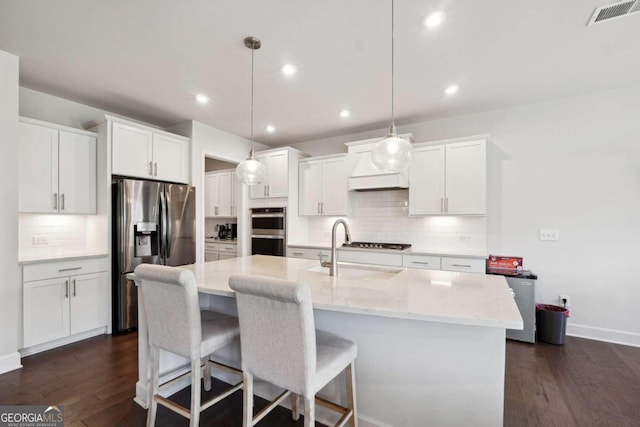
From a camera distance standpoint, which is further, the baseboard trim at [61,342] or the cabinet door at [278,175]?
the cabinet door at [278,175]

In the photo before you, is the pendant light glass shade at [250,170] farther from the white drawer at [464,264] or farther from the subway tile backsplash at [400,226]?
the white drawer at [464,264]

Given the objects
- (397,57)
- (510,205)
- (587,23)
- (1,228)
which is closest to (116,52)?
(1,228)

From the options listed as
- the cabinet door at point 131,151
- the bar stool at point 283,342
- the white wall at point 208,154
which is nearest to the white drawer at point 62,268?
the cabinet door at point 131,151

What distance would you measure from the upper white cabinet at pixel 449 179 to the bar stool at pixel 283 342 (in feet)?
8.87

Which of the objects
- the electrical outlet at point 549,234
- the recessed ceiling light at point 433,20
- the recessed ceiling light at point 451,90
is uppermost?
the recessed ceiling light at point 433,20

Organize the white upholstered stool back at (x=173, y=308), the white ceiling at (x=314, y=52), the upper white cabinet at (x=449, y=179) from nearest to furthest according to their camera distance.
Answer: the white upholstered stool back at (x=173, y=308), the white ceiling at (x=314, y=52), the upper white cabinet at (x=449, y=179)

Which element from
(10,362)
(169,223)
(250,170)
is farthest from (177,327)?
(169,223)

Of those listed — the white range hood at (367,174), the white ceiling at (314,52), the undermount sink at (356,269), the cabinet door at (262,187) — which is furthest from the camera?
the cabinet door at (262,187)

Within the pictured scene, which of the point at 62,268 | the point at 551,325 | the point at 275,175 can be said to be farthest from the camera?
the point at 275,175

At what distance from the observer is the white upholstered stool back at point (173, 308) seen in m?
1.51

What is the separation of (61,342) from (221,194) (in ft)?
10.2

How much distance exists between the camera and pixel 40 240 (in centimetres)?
319

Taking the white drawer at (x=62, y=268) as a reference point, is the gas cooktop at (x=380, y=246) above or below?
above

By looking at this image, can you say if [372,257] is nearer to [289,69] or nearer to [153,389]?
[289,69]
